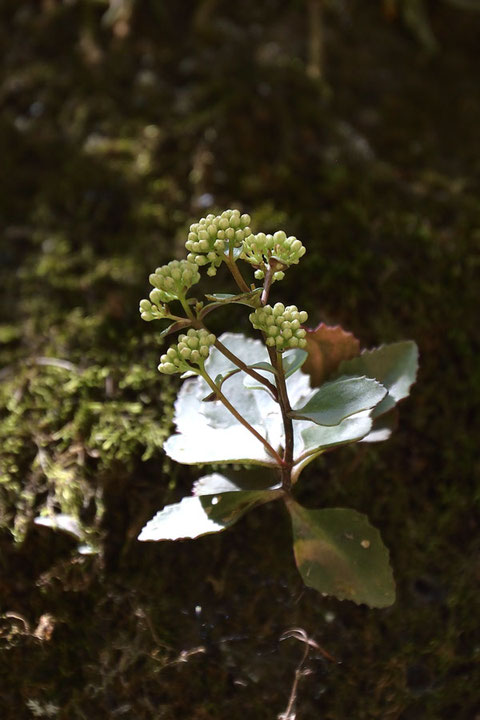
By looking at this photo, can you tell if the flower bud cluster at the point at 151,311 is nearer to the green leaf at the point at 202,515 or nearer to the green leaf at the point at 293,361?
the green leaf at the point at 293,361

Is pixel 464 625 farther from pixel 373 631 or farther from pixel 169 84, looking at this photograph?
pixel 169 84

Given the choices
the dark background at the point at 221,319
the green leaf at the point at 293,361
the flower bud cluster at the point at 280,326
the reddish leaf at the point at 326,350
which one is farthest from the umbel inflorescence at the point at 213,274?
the dark background at the point at 221,319

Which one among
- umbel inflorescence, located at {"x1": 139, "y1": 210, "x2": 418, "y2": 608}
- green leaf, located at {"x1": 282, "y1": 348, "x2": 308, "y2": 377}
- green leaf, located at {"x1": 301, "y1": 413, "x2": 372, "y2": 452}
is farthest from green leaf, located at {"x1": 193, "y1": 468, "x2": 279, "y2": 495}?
green leaf, located at {"x1": 282, "y1": 348, "x2": 308, "y2": 377}

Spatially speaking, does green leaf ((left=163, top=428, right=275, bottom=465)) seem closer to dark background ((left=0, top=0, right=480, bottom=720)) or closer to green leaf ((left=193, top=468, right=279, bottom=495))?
green leaf ((left=193, top=468, right=279, bottom=495))

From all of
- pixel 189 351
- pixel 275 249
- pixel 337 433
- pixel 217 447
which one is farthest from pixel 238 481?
pixel 275 249

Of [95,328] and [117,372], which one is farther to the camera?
[95,328]

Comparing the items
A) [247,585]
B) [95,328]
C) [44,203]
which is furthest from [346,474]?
[44,203]
